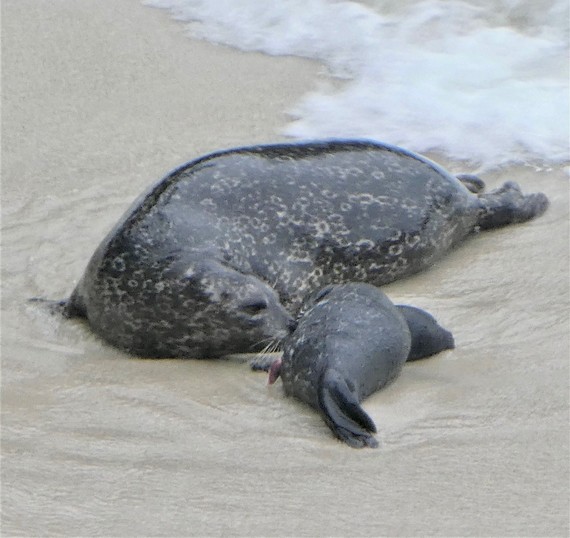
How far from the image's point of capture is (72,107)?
8.13 metres

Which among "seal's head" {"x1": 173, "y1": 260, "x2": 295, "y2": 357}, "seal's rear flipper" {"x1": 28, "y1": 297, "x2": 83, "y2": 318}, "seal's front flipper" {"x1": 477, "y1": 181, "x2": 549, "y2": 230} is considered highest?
"seal's front flipper" {"x1": 477, "y1": 181, "x2": 549, "y2": 230}

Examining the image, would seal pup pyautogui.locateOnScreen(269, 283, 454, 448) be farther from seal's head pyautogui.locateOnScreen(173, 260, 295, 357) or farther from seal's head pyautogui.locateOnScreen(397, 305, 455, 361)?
seal's head pyautogui.locateOnScreen(173, 260, 295, 357)

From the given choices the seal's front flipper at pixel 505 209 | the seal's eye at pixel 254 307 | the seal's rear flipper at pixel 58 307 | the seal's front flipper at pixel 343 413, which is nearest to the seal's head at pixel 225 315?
the seal's eye at pixel 254 307

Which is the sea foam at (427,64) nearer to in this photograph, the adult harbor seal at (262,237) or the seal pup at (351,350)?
the adult harbor seal at (262,237)

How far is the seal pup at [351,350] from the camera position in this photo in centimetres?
448

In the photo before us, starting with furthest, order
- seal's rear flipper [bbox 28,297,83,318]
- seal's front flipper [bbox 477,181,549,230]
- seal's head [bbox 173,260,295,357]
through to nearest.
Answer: seal's front flipper [bbox 477,181,549,230] → seal's rear flipper [bbox 28,297,83,318] → seal's head [bbox 173,260,295,357]

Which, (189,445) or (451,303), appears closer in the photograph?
(189,445)

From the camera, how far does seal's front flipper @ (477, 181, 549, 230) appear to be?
6.55m

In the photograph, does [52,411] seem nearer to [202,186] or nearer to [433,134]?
[202,186]

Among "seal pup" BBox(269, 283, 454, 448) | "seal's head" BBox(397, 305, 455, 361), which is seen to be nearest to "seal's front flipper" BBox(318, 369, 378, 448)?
"seal pup" BBox(269, 283, 454, 448)

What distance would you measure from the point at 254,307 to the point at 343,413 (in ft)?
3.29

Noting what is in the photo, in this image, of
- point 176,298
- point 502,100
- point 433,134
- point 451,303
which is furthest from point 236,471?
point 502,100

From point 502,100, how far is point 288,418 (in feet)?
13.8

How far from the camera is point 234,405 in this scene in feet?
15.6
